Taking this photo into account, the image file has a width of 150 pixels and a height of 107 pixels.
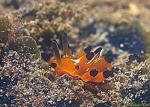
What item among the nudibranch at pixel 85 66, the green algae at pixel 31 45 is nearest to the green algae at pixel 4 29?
the green algae at pixel 31 45

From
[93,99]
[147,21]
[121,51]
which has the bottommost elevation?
[93,99]

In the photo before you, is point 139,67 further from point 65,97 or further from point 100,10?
point 100,10

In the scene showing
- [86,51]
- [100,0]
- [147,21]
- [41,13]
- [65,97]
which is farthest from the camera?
[100,0]

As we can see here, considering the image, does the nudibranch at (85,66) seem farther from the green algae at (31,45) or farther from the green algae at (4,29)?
the green algae at (4,29)

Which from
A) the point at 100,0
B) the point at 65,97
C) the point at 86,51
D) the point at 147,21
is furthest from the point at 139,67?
the point at 100,0

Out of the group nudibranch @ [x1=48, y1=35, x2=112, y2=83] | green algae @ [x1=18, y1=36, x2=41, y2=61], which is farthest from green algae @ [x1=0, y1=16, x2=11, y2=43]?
nudibranch @ [x1=48, y1=35, x2=112, y2=83]

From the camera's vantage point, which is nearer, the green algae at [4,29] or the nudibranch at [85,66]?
the nudibranch at [85,66]

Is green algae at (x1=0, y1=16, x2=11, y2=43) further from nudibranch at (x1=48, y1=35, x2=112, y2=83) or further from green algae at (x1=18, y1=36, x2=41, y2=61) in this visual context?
nudibranch at (x1=48, y1=35, x2=112, y2=83)

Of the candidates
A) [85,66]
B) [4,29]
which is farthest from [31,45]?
[85,66]
